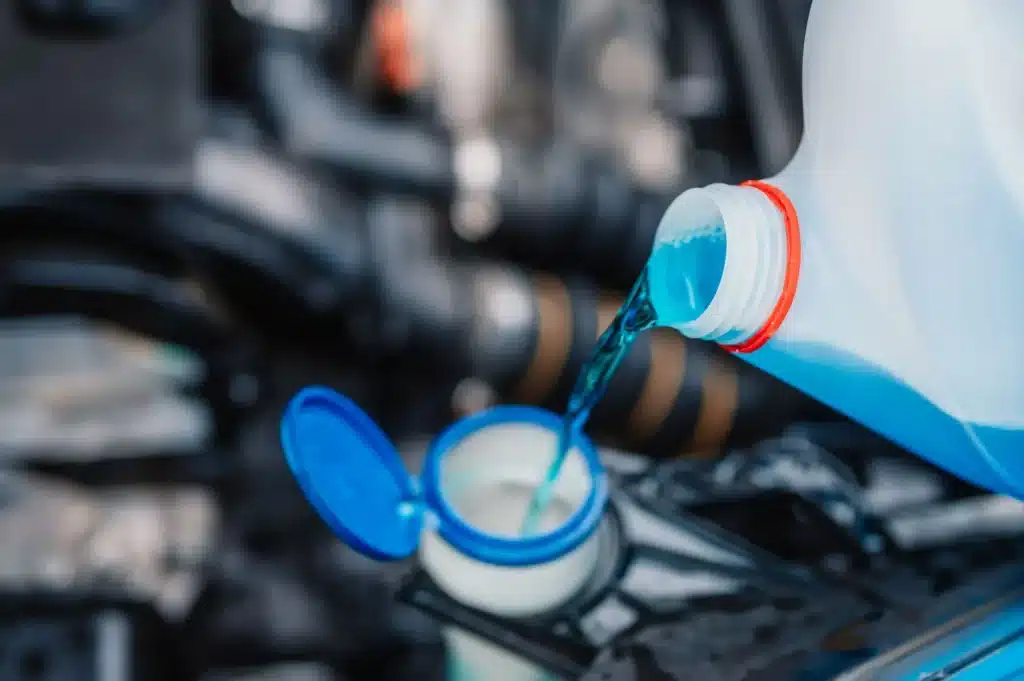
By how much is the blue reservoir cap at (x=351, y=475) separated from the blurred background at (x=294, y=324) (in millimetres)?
182

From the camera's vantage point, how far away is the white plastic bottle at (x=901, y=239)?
0.39m

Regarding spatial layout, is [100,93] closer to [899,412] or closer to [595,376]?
[595,376]

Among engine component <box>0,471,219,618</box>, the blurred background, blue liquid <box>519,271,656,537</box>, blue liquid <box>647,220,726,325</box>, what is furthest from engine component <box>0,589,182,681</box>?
blue liquid <box>647,220,726,325</box>

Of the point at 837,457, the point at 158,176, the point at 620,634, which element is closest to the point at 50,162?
the point at 158,176

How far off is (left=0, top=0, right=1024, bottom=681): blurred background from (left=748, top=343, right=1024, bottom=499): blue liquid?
9cm

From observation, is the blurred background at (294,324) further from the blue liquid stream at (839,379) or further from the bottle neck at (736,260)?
the bottle neck at (736,260)

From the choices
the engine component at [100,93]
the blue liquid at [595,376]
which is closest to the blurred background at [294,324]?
the engine component at [100,93]

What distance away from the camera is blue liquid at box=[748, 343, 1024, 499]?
16.4 inches

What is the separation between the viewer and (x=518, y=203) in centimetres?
78

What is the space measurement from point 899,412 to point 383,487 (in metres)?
0.23

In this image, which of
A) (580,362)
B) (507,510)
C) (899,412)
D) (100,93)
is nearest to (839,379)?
(899,412)

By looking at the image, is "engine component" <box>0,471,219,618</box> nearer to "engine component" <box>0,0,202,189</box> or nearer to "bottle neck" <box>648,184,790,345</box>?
"engine component" <box>0,0,202,189</box>

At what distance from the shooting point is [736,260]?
365mm

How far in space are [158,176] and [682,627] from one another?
1.30 ft
